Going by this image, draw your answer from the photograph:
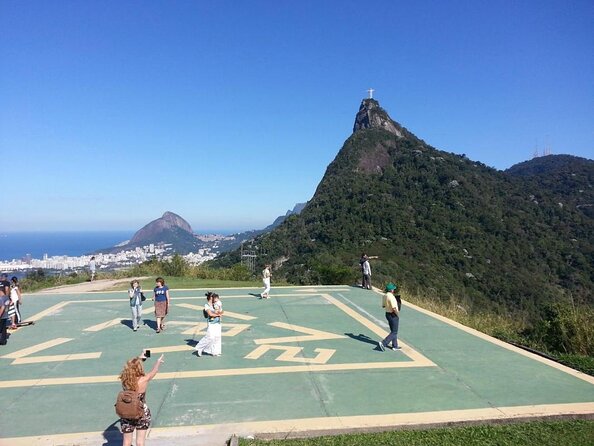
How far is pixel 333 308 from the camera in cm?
1412

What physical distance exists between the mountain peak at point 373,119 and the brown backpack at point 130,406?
106 m

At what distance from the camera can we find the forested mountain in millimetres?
47906

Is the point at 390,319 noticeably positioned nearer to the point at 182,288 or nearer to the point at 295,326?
the point at 295,326

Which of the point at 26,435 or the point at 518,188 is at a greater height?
the point at 518,188

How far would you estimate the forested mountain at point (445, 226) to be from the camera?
47.9 metres

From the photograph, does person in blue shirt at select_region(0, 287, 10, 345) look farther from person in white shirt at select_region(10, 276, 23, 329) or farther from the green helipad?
person in white shirt at select_region(10, 276, 23, 329)

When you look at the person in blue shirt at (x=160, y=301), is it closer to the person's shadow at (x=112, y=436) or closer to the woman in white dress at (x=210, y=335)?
the woman in white dress at (x=210, y=335)

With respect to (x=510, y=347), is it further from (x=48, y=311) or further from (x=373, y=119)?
(x=373, y=119)

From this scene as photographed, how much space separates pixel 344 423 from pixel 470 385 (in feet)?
8.99

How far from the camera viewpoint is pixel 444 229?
211 feet

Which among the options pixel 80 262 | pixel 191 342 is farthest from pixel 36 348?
pixel 80 262

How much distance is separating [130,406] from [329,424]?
2.72 meters

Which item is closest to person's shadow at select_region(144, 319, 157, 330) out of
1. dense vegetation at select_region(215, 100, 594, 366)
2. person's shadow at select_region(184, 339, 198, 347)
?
person's shadow at select_region(184, 339, 198, 347)

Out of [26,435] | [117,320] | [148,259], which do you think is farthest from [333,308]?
[148,259]
